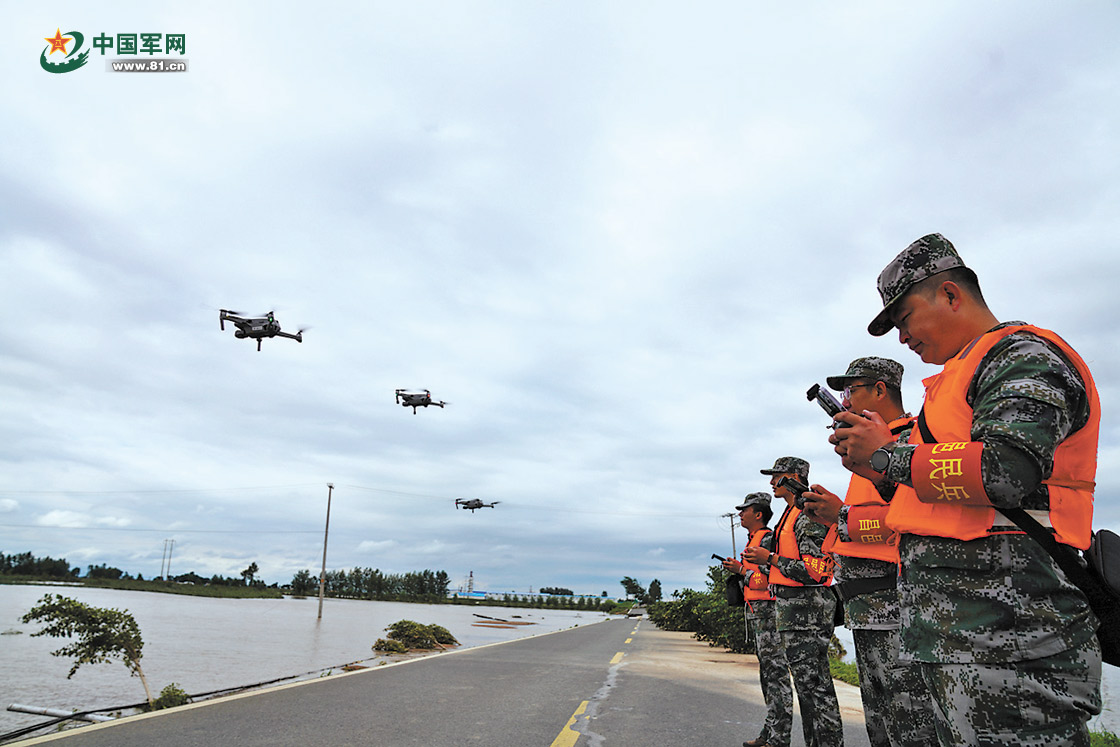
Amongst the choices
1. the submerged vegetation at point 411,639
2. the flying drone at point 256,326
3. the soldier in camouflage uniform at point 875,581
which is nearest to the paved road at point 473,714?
the soldier in camouflage uniform at point 875,581

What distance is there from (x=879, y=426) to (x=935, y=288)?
0.55 meters

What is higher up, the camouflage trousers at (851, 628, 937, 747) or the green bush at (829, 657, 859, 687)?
the camouflage trousers at (851, 628, 937, 747)

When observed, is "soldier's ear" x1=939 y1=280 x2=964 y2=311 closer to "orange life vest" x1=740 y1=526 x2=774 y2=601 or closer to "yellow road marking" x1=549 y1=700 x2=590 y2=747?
"orange life vest" x1=740 y1=526 x2=774 y2=601

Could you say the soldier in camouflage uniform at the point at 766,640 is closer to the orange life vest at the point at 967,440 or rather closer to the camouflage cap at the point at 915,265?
the orange life vest at the point at 967,440

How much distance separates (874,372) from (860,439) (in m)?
2.17

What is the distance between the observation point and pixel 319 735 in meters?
5.90

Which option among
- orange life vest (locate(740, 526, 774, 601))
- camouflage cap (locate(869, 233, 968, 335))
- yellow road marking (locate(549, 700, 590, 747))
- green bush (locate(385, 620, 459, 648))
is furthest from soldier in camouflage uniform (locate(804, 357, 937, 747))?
green bush (locate(385, 620, 459, 648))

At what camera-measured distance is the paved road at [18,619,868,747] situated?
231 inches

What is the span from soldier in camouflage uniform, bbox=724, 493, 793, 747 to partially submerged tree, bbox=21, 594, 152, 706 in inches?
322

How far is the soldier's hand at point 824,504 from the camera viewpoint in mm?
3932

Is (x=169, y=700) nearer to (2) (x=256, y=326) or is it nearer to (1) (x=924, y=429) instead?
(1) (x=924, y=429)

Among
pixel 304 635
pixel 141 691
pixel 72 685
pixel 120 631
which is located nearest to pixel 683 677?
pixel 120 631

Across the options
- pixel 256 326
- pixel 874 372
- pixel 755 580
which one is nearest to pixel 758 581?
pixel 755 580

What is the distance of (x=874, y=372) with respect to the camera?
415 centimetres
